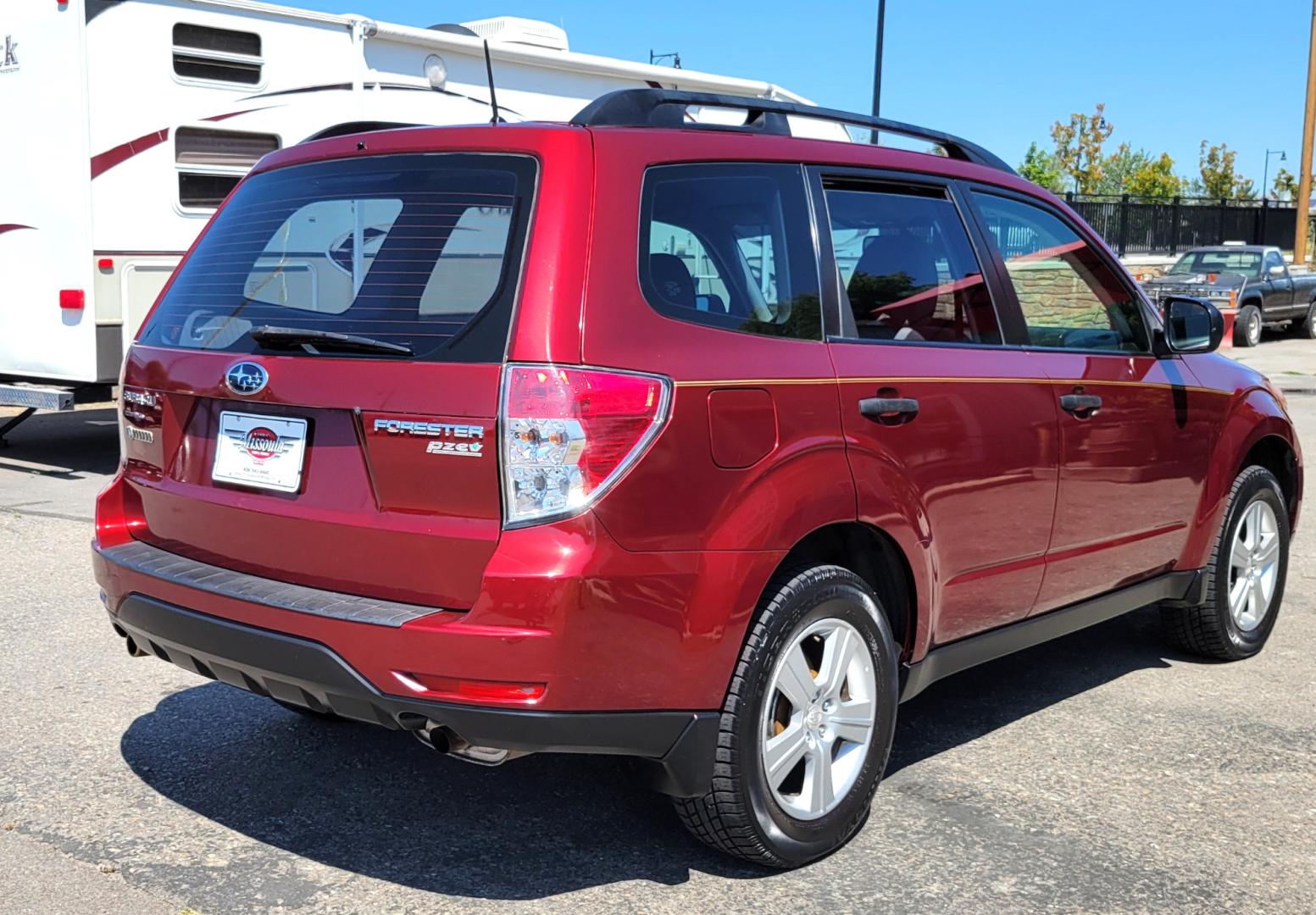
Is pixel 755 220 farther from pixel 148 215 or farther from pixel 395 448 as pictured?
pixel 148 215

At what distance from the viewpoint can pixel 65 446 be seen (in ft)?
39.2

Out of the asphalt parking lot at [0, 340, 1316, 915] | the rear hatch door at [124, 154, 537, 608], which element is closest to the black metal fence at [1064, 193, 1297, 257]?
the asphalt parking lot at [0, 340, 1316, 915]

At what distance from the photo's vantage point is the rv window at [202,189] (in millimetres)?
10164

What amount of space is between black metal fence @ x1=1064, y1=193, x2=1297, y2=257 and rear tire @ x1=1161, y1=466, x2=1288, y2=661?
93.8 feet

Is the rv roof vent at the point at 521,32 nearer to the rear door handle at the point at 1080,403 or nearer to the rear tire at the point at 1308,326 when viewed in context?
the rear door handle at the point at 1080,403

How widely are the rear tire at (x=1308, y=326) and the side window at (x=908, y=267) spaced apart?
2423 centimetres

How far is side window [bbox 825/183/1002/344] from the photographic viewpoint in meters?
4.06

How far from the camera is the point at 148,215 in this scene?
392 inches

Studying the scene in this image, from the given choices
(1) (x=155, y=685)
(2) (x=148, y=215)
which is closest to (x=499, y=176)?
(1) (x=155, y=685)

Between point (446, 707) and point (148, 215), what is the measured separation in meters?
7.71

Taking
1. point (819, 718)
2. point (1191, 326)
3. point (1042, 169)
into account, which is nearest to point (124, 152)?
point (1191, 326)

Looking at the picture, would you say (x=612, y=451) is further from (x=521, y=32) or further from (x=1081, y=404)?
(x=521, y=32)

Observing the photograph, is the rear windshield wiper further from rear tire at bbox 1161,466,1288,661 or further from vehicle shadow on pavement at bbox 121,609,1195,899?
rear tire at bbox 1161,466,1288,661

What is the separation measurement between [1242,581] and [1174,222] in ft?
114
